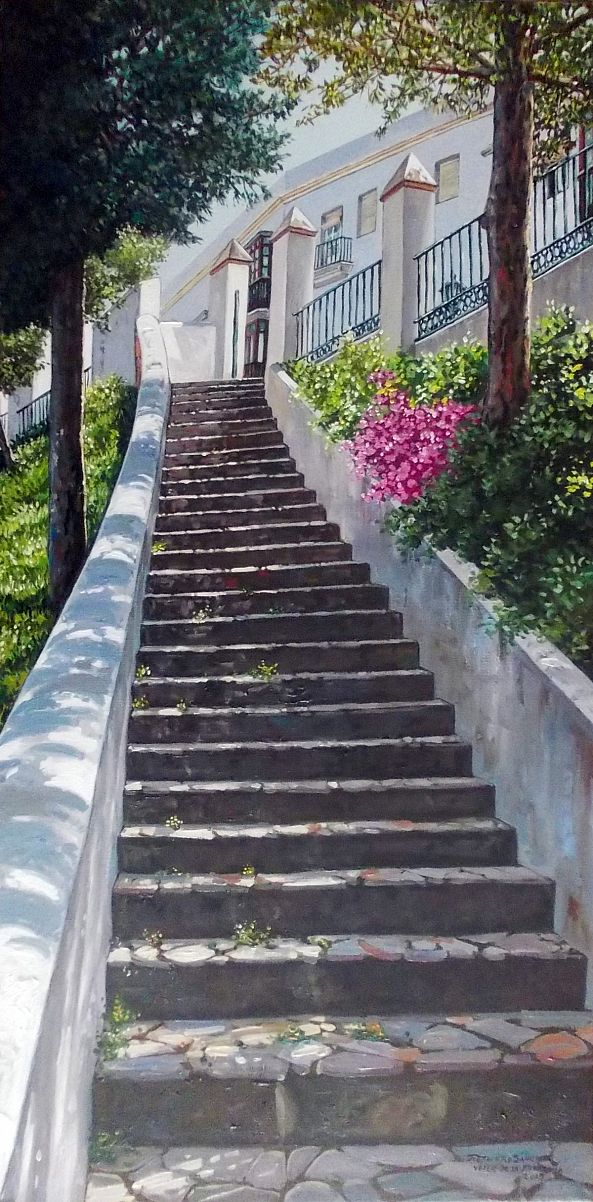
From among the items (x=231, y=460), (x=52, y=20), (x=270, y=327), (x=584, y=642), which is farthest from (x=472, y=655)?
(x=270, y=327)

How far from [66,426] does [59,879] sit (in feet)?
19.7

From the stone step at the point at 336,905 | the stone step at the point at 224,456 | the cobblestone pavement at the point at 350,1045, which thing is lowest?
the cobblestone pavement at the point at 350,1045

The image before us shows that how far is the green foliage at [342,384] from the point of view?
7.56 meters

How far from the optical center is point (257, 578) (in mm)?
6227

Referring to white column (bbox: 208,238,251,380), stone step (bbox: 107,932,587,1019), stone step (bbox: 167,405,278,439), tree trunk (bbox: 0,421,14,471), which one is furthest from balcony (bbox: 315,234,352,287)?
stone step (bbox: 107,932,587,1019)

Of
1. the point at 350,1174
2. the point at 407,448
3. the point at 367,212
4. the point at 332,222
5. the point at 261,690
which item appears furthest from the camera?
the point at 332,222

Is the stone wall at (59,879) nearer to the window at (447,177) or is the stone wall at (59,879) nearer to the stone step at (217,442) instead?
the stone step at (217,442)

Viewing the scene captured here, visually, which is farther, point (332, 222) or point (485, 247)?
point (332, 222)

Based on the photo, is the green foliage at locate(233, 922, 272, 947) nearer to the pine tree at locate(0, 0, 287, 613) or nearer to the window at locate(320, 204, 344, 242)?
the pine tree at locate(0, 0, 287, 613)

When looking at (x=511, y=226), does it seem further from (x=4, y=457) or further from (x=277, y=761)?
(x=4, y=457)

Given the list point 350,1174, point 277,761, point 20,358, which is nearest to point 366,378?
point 277,761

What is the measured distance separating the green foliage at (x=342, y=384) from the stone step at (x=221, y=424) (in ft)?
1.62

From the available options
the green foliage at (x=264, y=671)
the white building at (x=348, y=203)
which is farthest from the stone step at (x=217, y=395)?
the green foliage at (x=264, y=671)

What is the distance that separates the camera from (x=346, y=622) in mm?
5605
